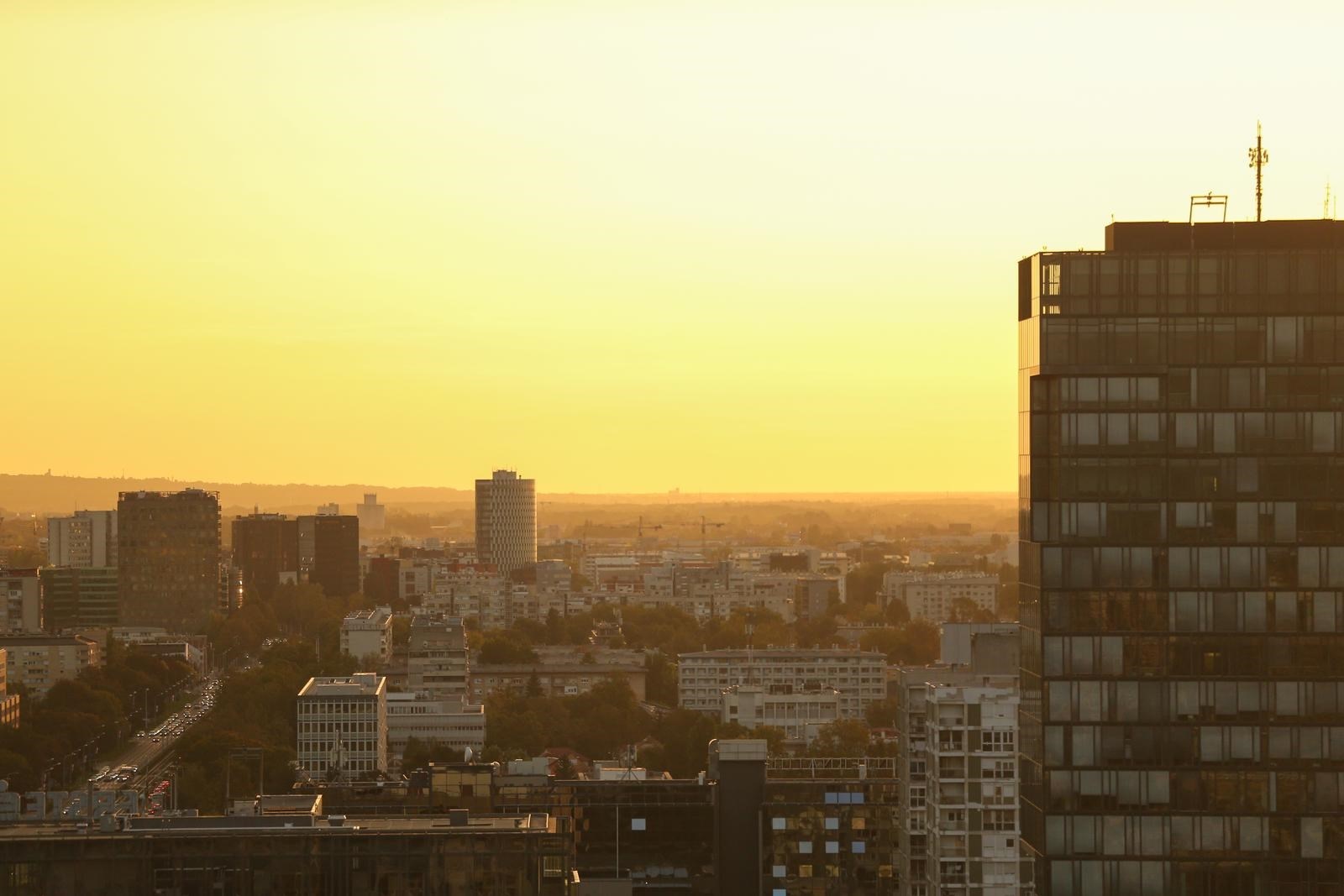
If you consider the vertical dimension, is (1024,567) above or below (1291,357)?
below

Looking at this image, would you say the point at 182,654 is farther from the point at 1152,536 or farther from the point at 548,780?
the point at 1152,536

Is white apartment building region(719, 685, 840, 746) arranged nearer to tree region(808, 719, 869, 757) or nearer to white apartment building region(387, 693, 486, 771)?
tree region(808, 719, 869, 757)

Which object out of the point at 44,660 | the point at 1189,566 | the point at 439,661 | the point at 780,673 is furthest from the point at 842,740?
the point at 44,660

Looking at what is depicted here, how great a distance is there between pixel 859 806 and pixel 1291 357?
19187mm

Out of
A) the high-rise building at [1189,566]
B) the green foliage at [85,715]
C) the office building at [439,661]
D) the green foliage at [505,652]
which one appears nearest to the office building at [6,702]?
the green foliage at [85,715]

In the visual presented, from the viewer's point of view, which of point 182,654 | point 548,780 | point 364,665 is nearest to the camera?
point 548,780

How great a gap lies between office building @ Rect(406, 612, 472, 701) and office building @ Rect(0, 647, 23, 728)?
23104 mm

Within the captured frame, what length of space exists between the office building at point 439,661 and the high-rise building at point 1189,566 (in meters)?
94.2

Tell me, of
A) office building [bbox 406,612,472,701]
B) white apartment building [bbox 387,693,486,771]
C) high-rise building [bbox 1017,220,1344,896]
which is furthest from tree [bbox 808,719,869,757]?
high-rise building [bbox 1017,220,1344,896]

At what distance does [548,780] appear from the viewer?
77.8 metres

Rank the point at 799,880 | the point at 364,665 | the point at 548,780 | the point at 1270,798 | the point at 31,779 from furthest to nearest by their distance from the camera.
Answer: the point at 364,665
the point at 31,779
the point at 548,780
the point at 799,880
the point at 1270,798

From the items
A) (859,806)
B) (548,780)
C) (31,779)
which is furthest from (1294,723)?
(31,779)

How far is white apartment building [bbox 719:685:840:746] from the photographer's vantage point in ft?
467

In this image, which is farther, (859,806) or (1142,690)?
(859,806)
